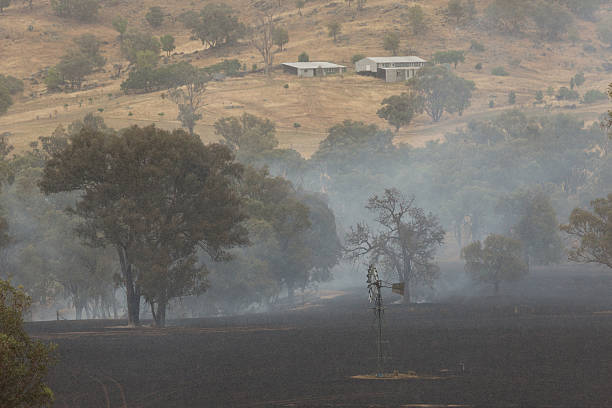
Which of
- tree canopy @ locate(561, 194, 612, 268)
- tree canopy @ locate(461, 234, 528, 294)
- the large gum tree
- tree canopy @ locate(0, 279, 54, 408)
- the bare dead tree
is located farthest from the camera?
the bare dead tree

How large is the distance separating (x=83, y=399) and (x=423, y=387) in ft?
53.0

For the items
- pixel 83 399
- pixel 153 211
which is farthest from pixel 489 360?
pixel 153 211

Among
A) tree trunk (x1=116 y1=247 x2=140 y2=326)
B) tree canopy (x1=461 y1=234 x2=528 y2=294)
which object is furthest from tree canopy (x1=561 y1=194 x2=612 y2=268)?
tree trunk (x1=116 y1=247 x2=140 y2=326)

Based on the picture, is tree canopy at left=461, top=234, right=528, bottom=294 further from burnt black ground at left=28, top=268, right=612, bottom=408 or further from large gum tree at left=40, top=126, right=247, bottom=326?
large gum tree at left=40, top=126, right=247, bottom=326

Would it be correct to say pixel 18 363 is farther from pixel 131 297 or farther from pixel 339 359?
pixel 131 297

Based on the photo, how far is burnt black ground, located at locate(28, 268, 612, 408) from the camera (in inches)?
1585

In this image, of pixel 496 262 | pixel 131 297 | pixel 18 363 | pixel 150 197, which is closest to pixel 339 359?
pixel 150 197

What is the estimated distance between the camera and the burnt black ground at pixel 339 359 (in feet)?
132

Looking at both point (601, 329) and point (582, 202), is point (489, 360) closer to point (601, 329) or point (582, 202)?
point (601, 329)

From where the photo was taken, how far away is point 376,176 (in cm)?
15925

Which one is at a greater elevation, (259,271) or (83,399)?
(259,271)

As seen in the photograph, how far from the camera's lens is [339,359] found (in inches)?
2111

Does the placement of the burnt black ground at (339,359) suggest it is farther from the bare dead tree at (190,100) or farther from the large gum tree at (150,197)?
the bare dead tree at (190,100)

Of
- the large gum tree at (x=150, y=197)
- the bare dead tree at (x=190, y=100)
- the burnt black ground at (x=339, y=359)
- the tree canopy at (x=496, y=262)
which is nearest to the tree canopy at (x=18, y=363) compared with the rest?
the burnt black ground at (x=339, y=359)
